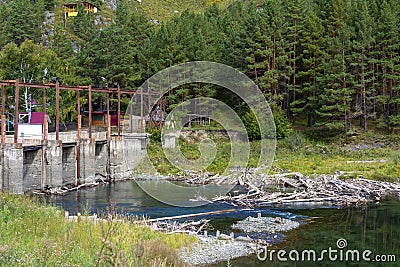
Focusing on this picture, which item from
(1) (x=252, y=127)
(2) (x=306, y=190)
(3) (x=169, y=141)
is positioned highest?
(1) (x=252, y=127)

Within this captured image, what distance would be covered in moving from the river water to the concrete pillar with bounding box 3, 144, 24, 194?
2.26m

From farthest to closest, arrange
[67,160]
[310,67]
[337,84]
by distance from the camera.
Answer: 1. [310,67]
2. [337,84]
3. [67,160]

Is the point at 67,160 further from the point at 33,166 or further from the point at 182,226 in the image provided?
the point at 182,226

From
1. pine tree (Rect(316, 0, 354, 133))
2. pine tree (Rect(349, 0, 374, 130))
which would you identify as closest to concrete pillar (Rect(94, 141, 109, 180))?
pine tree (Rect(316, 0, 354, 133))

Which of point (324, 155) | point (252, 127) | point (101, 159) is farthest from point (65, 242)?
point (252, 127)

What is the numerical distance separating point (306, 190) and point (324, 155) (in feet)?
46.2

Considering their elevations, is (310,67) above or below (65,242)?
above

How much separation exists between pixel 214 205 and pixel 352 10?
37604mm

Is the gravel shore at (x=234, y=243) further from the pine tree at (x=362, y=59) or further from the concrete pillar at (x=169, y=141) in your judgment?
the pine tree at (x=362, y=59)

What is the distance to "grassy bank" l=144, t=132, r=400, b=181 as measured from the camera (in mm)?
40750

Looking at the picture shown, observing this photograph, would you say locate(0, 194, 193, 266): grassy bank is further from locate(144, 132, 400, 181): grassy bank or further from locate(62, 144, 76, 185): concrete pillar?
locate(144, 132, 400, 181): grassy bank

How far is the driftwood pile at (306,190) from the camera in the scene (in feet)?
102

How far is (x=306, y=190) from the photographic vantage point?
34469 millimetres

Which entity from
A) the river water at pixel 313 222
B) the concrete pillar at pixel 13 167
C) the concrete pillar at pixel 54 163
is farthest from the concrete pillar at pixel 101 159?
the concrete pillar at pixel 13 167
